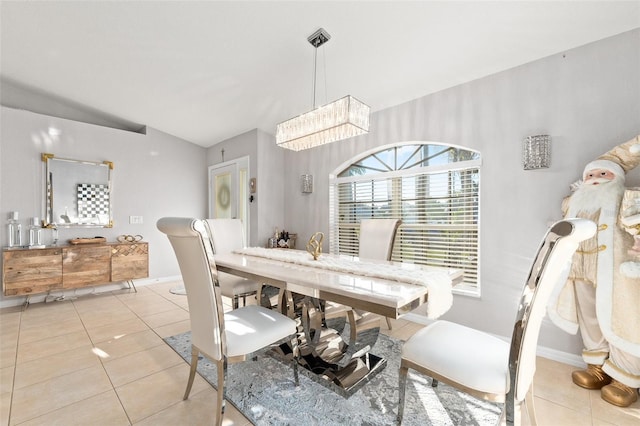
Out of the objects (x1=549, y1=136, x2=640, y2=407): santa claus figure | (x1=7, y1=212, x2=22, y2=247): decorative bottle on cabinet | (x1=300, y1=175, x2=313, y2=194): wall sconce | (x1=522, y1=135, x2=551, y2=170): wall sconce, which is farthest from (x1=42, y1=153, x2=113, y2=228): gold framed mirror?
(x1=549, y1=136, x2=640, y2=407): santa claus figure

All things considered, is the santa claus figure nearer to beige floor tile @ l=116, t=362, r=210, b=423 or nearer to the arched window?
the arched window

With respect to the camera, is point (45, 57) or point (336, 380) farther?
point (45, 57)

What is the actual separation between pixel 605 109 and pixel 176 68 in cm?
389

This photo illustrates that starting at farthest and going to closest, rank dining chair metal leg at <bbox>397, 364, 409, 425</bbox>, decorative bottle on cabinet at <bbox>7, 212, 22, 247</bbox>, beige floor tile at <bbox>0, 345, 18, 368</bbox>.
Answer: decorative bottle on cabinet at <bbox>7, 212, 22, 247</bbox>
beige floor tile at <bbox>0, 345, 18, 368</bbox>
dining chair metal leg at <bbox>397, 364, 409, 425</bbox>

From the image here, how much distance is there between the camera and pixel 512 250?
2463mm

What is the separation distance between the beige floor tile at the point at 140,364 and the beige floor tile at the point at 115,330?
572 millimetres

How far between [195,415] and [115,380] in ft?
2.65

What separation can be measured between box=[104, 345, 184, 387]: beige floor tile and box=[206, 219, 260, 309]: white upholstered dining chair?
2.15ft

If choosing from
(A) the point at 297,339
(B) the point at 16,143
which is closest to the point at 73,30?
(B) the point at 16,143

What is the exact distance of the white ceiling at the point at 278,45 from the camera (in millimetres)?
2016

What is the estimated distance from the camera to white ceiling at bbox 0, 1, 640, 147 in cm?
202

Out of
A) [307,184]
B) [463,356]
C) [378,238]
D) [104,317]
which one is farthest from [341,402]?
[104,317]

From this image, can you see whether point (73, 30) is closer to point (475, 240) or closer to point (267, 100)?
point (267, 100)

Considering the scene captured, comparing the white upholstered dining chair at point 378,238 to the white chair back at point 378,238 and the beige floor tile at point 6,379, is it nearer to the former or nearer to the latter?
the white chair back at point 378,238
